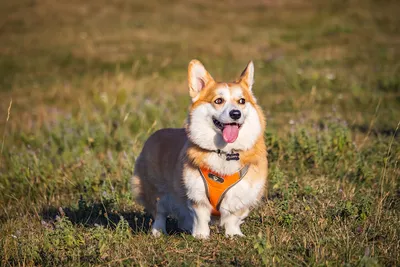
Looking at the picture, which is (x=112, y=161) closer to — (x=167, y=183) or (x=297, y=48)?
(x=167, y=183)

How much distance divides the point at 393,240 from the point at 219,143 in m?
1.52

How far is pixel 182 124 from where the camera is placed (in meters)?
7.49

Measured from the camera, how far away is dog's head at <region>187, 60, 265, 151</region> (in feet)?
13.6

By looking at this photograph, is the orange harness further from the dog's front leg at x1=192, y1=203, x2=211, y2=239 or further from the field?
the field

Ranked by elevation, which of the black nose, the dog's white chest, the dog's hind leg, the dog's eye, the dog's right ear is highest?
the dog's right ear

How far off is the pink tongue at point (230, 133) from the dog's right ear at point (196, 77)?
18.8 inches

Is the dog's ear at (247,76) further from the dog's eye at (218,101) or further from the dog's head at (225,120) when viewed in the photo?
the dog's eye at (218,101)

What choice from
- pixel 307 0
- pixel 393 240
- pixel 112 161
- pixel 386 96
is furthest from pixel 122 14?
pixel 393 240

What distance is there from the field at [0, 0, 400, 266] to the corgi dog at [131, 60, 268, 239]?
0.72 feet

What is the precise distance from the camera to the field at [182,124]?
13.3ft

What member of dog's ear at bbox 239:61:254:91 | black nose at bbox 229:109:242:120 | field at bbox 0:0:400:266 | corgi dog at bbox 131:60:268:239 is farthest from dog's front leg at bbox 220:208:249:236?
dog's ear at bbox 239:61:254:91

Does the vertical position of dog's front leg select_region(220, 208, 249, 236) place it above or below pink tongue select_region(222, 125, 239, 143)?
below

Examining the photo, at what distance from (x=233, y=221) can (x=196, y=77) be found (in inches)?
50.1

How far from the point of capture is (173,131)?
5.00 m
